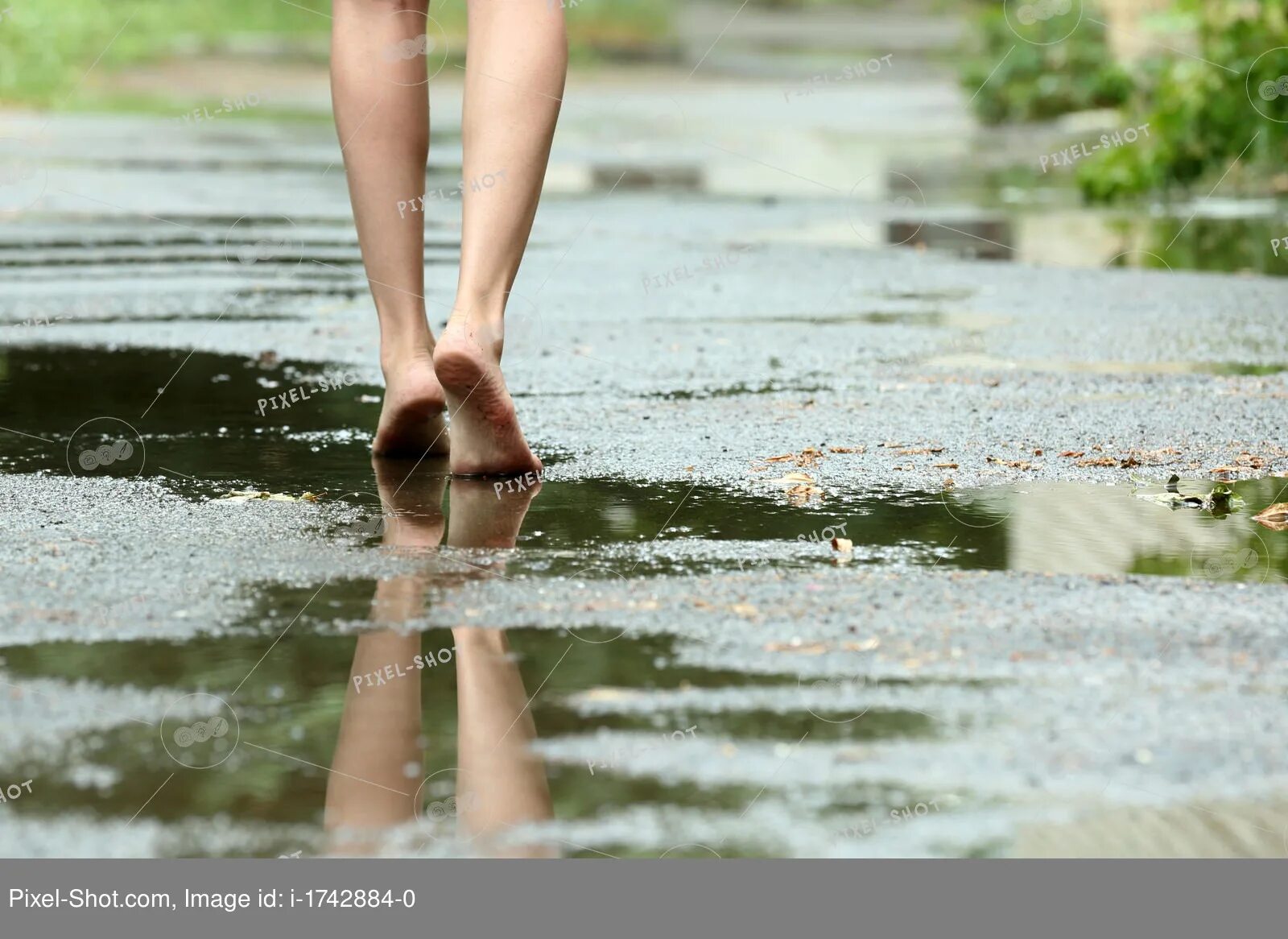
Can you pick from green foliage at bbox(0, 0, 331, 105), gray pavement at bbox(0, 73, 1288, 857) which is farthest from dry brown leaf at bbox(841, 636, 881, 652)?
green foliage at bbox(0, 0, 331, 105)

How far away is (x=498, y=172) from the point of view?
3.86 meters

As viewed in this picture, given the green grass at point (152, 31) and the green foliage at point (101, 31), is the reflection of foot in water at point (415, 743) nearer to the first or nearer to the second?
the green grass at point (152, 31)

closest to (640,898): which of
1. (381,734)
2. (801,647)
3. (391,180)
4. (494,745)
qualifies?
(494,745)

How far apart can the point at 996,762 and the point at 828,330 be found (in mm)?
3792

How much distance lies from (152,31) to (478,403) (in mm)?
20916

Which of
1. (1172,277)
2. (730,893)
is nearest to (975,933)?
(730,893)

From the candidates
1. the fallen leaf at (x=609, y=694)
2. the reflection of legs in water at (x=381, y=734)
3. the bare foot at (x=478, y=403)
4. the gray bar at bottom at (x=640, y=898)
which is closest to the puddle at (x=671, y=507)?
the bare foot at (x=478, y=403)

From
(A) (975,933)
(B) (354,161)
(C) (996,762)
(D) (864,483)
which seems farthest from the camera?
(B) (354,161)

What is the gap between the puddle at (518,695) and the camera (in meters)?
2.09

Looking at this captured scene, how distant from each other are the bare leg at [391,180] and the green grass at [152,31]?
10962mm

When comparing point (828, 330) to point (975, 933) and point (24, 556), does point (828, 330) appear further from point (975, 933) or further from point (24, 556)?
point (975, 933)

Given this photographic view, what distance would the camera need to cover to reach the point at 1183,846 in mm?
2029

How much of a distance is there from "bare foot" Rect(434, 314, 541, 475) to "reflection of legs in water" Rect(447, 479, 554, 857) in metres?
1.01

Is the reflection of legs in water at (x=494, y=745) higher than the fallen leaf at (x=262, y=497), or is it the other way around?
the reflection of legs in water at (x=494, y=745)
